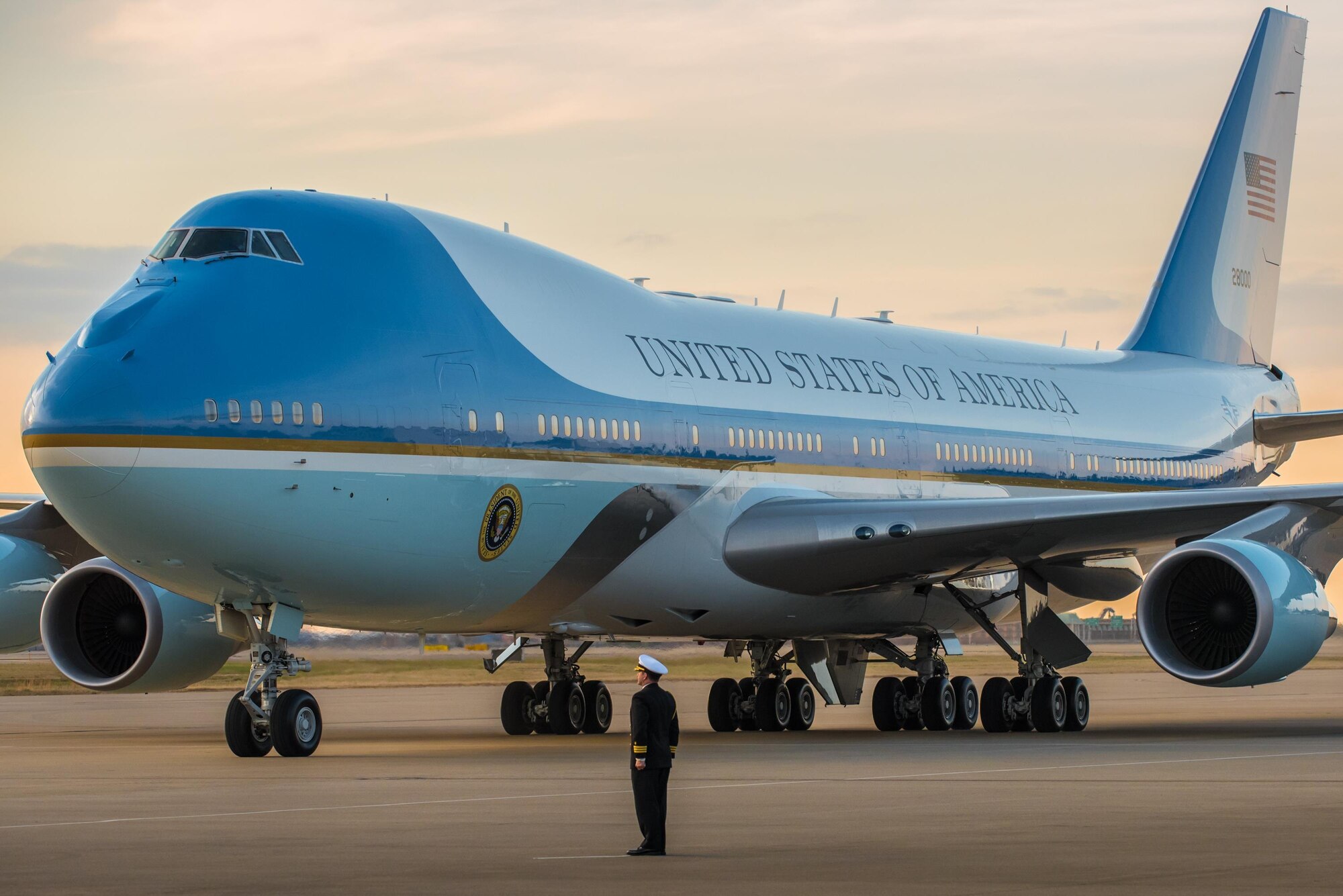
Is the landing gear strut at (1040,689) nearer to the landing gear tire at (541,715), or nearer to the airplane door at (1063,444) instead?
the airplane door at (1063,444)

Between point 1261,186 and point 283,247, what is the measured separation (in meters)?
18.3

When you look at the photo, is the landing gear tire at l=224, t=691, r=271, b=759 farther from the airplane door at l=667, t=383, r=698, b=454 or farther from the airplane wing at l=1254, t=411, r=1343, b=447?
the airplane wing at l=1254, t=411, r=1343, b=447

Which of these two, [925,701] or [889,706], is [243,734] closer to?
[889,706]

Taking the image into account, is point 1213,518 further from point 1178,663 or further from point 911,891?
point 911,891

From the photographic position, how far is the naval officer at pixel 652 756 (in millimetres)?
9141

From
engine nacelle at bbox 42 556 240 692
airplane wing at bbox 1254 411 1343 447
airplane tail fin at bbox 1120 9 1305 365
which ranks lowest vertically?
engine nacelle at bbox 42 556 240 692

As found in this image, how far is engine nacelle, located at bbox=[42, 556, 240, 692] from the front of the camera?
1852 cm

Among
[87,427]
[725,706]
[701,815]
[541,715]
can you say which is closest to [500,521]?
[87,427]

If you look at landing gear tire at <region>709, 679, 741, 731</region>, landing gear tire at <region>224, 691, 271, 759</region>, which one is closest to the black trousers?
landing gear tire at <region>224, 691, 271, 759</region>

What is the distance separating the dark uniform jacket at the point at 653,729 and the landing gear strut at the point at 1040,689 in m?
11.2

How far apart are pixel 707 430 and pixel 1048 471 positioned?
6503 mm

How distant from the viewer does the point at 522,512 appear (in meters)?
16.4

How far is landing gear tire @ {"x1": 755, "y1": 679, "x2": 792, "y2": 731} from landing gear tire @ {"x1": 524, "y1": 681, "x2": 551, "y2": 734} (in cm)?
256

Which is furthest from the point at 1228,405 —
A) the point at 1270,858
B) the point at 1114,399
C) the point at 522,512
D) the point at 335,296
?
the point at 1270,858
